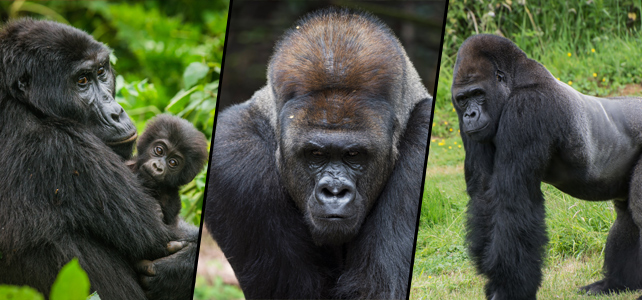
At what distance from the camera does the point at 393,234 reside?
2439 mm

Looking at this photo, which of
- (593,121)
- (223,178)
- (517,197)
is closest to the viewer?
(223,178)

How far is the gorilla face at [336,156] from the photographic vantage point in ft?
7.61

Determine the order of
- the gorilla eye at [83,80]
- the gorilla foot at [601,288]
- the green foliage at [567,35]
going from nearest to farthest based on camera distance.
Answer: the gorilla eye at [83,80] < the gorilla foot at [601,288] < the green foliage at [567,35]

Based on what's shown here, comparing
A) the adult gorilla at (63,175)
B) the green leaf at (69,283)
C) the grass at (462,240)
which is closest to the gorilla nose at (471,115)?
the grass at (462,240)

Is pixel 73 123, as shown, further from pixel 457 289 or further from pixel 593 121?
pixel 593 121

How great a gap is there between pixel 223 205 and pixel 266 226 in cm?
25

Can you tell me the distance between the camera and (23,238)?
2.30 meters

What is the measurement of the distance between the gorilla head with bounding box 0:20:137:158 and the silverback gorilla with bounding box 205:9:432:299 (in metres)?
0.48

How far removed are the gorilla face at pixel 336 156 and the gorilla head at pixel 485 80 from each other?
1047 millimetres

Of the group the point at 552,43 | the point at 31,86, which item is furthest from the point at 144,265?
the point at 552,43

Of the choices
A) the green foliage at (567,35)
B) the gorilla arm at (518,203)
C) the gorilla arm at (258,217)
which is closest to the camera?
the gorilla arm at (258,217)

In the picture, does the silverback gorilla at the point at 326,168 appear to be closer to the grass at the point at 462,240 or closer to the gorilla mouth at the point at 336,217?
the gorilla mouth at the point at 336,217

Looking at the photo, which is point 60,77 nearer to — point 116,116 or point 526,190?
point 116,116

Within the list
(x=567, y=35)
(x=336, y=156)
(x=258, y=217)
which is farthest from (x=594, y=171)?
(x=567, y=35)
